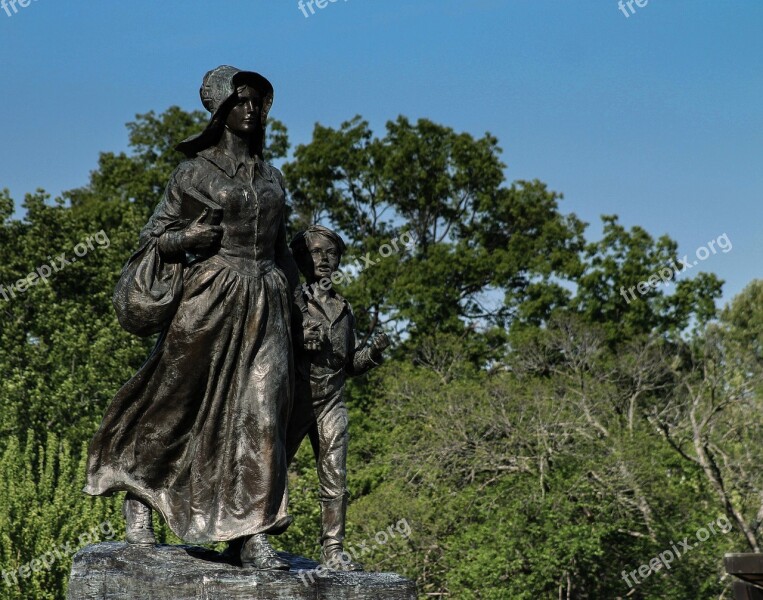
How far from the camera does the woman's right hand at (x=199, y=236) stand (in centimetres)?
730

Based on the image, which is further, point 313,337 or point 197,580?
point 313,337

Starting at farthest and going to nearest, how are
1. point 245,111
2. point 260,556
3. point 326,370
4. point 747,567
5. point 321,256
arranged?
point 747,567 → point 321,256 → point 326,370 → point 245,111 → point 260,556

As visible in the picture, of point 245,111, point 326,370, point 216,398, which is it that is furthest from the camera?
point 326,370

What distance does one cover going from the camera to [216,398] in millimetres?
7301

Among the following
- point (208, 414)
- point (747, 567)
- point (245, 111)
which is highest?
point (245, 111)

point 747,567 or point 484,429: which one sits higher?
point 484,429

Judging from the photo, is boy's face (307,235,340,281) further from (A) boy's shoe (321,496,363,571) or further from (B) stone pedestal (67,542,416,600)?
(B) stone pedestal (67,542,416,600)

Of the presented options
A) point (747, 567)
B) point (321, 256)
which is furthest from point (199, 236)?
point (747, 567)

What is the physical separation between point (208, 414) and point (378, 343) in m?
1.26

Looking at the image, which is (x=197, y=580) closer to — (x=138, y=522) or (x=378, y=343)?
(x=138, y=522)

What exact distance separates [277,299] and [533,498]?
63.6 ft

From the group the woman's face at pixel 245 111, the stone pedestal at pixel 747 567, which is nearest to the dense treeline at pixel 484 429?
the stone pedestal at pixel 747 567

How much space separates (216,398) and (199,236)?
35.7 inches

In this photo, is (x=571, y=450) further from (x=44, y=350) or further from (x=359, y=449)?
(x=44, y=350)
